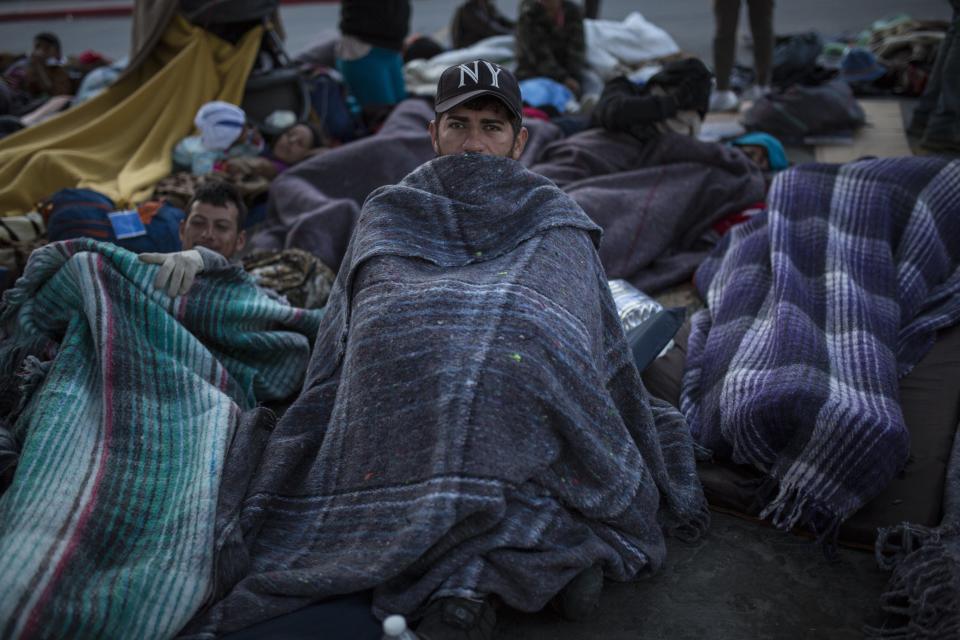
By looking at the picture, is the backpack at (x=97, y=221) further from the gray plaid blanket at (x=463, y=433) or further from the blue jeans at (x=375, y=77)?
the blue jeans at (x=375, y=77)

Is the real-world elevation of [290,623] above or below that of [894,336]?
below

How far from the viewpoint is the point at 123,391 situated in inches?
77.0

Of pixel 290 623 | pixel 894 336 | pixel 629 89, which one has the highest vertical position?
pixel 629 89

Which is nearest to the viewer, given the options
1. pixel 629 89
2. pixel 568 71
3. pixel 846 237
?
pixel 846 237

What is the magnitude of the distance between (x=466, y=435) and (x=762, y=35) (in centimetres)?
431

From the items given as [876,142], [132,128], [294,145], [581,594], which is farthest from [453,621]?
[876,142]

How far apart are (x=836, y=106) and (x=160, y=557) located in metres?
4.46

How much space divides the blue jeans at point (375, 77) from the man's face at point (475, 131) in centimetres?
315

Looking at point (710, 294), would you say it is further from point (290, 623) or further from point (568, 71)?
point (568, 71)

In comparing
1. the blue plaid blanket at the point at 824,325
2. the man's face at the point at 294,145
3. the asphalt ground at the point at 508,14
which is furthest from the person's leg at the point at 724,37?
the man's face at the point at 294,145

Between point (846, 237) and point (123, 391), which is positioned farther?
point (846, 237)

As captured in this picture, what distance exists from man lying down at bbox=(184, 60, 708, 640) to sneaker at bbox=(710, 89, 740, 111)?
11.5 feet

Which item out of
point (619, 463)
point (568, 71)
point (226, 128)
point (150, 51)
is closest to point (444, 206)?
point (619, 463)

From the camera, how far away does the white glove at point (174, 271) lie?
7.40 feet
